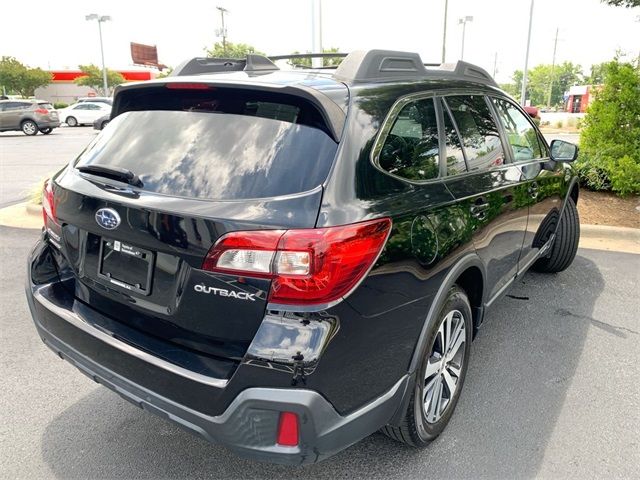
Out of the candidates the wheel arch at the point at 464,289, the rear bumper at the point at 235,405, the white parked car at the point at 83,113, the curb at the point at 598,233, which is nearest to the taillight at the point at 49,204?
the rear bumper at the point at 235,405

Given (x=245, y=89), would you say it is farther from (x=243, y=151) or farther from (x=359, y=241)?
(x=359, y=241)

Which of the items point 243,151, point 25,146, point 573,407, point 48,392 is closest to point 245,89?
point 243,151

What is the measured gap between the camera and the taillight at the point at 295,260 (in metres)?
1.73

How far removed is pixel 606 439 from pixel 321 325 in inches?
71.8

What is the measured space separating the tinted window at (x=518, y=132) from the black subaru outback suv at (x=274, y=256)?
3.11 feet

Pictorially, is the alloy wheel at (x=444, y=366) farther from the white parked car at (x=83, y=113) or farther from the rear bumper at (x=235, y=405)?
the white parked car at (x=83, y=113)

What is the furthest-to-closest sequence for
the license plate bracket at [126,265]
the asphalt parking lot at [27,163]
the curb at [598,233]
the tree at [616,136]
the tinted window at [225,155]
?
1. the asphalt parking lot at [27,163]
2. the tree at [616,136]
3. the curb at [598,233]
4. the license plate bracket at [126,265]
5. the tinted window at [225,155]

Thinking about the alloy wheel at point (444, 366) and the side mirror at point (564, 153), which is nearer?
the alloy wheel at point (444, 366)

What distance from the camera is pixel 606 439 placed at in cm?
259

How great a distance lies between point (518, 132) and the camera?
3670 mm

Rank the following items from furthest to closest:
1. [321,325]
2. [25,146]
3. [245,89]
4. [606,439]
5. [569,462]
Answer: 1. [25,146]
2. [606,439]
3. [569,462]
4. [245,89]
5. [321,325]

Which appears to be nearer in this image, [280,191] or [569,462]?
[280,191]

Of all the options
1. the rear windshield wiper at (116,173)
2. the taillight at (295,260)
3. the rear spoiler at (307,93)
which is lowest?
the taillight at (295,260)

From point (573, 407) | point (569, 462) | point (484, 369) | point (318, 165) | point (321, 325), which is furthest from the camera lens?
point (484, 369)
